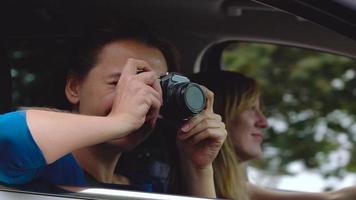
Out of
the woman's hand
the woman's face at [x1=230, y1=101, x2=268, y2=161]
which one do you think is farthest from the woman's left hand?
the woman's face at [x1=230, y1=101, x2=268, y2=161]

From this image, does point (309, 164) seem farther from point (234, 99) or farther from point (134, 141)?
point (134, 141)

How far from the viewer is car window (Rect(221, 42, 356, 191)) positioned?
4988 millimetres

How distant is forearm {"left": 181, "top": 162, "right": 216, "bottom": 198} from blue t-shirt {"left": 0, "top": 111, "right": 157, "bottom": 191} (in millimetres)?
330

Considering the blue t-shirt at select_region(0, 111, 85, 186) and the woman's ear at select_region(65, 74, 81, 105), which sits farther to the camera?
the woman's ear at select_region(65, 74, 81, 105)

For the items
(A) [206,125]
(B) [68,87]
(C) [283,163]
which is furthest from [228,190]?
(C) [283,163]

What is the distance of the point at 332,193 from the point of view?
10.8ft

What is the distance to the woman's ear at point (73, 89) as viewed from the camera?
2709 mm

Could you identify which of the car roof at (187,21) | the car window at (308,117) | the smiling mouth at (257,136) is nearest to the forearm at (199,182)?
the car roof at (187,21)

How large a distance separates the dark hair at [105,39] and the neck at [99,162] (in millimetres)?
268

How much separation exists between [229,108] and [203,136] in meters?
0.57

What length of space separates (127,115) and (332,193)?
114cm

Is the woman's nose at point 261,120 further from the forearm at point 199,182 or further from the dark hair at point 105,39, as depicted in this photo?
the forearm at point 199,182

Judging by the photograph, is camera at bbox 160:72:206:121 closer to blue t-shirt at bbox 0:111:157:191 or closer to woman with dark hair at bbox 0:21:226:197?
woman with dark hair at bbox 0:21:226:197

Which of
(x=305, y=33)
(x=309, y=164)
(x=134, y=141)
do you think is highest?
(x=305, y=33)
